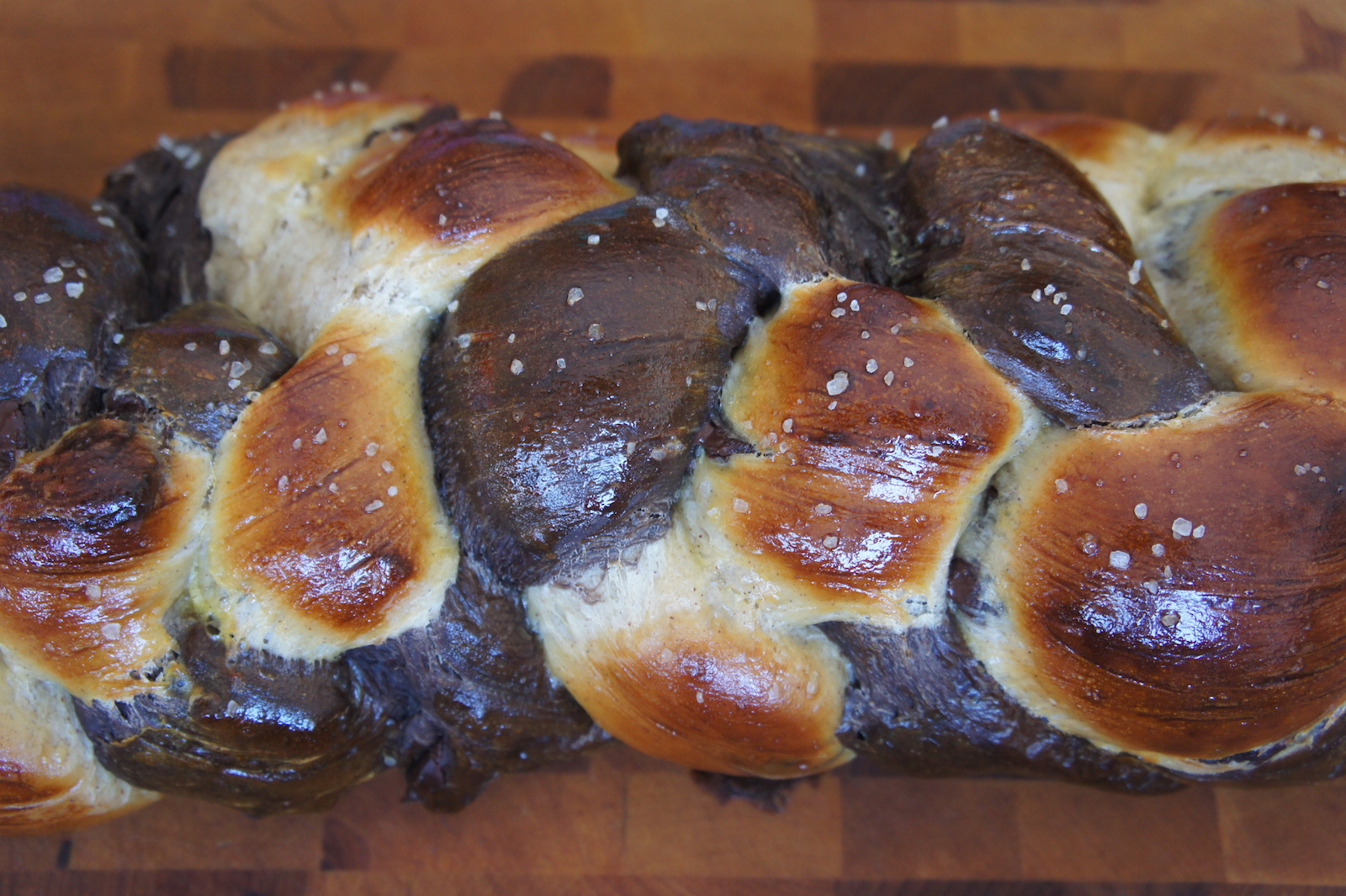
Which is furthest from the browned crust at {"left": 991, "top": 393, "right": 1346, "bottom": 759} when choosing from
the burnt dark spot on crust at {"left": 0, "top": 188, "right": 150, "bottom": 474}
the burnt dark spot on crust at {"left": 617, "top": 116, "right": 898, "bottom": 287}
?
the burnt dark spot on crust at {"left": 0, "top": 188, "right": 150, "bottom": 474}

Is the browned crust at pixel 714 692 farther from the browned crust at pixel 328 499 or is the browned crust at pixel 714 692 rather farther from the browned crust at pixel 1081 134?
the browned crust at pixel 1081 134

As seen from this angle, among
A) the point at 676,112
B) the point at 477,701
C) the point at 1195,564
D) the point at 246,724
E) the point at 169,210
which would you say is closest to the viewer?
the point at 1195,564

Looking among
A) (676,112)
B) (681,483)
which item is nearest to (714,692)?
(681,483)

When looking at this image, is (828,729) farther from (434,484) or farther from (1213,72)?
(1213,72)

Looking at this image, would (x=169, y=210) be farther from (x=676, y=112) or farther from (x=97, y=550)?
(x=676, y=112)

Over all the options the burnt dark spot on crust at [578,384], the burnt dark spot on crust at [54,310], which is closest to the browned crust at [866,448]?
the burnt dark spot on crust at [578,384]

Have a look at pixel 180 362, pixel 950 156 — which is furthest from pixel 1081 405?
pixel 180 362
